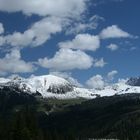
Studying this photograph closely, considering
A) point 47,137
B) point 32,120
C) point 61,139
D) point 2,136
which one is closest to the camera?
point 32,120

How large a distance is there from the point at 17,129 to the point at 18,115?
494 cm

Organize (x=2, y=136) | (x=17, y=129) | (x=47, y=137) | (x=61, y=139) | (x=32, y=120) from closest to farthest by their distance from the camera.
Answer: (x=17, y=129) → (x=32, y=120) → (x=2, y=136) → (x=47, y=137) → (x=61, y=139)

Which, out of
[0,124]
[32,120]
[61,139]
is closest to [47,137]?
[61,139]

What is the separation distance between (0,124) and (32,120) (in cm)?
2475

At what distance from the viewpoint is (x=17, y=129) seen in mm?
100625

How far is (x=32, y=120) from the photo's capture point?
108188mm

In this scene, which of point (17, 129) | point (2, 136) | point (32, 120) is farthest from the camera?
point (2, 136)

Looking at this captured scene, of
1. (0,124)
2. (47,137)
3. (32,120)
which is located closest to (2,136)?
(0,124)

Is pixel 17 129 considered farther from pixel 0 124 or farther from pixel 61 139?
pixel 61 139

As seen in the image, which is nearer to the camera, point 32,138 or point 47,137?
point 32,138

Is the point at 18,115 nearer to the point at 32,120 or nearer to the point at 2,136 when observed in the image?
the point at 32,120

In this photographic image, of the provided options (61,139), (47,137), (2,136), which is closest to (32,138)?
(2,136)

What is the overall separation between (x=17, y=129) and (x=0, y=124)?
100ft

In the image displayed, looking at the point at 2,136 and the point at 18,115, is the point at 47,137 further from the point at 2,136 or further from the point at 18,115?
the point at 18,115
